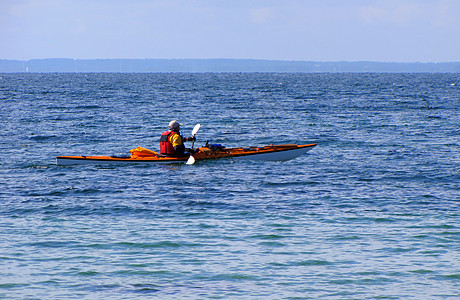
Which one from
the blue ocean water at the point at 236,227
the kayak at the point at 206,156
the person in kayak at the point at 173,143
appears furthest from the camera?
the kayak at the point at 206,156

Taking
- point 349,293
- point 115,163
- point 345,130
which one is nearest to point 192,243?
point 349,293

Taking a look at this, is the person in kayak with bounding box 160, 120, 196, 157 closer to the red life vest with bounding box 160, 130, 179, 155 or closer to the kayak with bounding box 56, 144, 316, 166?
the red life vest with bounding box 160, 130, 179, 155

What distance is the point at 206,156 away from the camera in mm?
22000

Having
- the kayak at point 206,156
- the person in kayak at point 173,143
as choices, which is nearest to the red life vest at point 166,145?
the person in kayak at point 173,143

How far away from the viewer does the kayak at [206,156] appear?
21.2 metres

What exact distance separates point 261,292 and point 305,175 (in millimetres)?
11101

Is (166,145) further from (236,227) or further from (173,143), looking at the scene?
(236,227)

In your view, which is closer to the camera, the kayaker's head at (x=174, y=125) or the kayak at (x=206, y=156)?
the kayaker's head at (x=174, y=125)

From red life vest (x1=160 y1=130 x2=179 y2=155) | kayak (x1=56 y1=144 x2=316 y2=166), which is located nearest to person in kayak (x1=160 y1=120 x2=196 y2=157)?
red life vest (x1=160 y1=130 x2=179 y2=155)

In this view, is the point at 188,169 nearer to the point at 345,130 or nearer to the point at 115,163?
the point at 115,163

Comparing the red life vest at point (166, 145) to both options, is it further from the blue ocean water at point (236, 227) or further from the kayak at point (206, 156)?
the blue ocean water at point (236, 227)

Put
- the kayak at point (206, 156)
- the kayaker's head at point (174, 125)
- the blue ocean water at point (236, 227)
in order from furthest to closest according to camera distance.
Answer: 1. the kayak at point (206, 156)
2. the kayaker's head at point (174, 125)
3. the blue ocean water at point (236, 227)

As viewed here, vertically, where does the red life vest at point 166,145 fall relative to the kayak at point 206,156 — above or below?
above

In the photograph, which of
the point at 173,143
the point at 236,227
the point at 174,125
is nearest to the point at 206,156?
the point at 173,143
